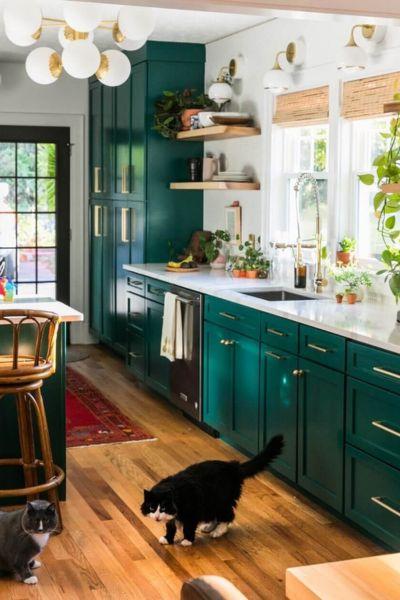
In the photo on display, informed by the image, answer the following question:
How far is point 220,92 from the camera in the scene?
20.9 ft

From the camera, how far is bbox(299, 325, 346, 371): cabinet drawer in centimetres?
397

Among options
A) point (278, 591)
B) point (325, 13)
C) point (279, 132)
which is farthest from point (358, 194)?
point (325, 13)

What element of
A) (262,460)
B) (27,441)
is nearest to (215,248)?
(262,460)

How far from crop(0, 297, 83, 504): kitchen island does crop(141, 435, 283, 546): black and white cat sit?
2.28 ft

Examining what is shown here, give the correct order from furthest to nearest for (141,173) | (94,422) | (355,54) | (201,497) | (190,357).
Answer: (141,173) < (94,422) < (190,357) < (355,54) < (201,497)

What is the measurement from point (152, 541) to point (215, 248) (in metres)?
2.97

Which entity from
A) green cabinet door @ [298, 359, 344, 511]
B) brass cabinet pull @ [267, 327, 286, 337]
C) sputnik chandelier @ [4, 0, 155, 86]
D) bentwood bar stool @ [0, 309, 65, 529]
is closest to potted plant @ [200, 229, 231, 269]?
brass cabinet pull @ [267, 327, 286, 337]

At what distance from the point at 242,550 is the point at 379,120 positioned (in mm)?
2399

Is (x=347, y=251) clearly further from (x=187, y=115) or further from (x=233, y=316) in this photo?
(x=187, y=115)

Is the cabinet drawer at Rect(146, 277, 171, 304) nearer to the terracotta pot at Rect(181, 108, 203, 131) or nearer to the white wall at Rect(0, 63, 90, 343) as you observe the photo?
the terracotta pot at Rect(181, 108, 203, 131)

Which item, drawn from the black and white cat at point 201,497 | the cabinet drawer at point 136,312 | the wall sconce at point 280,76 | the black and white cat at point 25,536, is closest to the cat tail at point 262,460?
the black and white cat at point 201,497

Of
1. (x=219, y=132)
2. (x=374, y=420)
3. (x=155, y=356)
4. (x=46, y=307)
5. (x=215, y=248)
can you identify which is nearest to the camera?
(x=374, y=420)

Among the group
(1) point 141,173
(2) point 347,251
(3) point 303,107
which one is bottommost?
(2) point 347,251

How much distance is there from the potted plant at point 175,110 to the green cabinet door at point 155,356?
4.23ft
